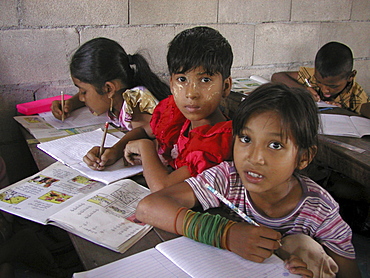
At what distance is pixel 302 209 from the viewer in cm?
114

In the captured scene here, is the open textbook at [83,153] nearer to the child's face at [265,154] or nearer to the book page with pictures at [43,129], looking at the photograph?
the book page with pictures at [43,129]

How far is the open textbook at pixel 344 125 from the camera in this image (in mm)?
1876

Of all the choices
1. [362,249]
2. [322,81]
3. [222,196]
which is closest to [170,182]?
[222,196]

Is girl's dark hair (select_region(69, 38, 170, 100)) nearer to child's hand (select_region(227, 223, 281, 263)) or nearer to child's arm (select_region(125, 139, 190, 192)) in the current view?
child's arm (select_region(125, 139, 190, 192))

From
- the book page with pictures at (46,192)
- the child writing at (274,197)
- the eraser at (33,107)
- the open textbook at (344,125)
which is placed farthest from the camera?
the eraser at (33,107)

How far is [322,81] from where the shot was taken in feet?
9.07

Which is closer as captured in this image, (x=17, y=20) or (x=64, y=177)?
(x=64, y=177)

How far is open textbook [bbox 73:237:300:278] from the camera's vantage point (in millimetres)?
904

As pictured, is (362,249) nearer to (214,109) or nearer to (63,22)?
(214,109)

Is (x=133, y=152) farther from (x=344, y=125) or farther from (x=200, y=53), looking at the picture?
(x=344, y=125)

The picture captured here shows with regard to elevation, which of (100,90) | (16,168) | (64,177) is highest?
(100,90)

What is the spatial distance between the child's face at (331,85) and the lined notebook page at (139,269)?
217 centimetres

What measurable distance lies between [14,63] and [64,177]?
4.17 feet

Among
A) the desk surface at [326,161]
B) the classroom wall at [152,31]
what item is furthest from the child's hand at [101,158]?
the classroom wall at [152,31]
